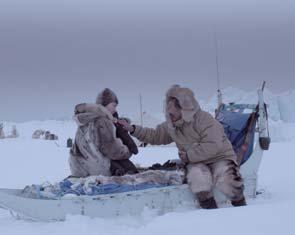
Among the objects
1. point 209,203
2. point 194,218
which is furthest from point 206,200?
point 194,218

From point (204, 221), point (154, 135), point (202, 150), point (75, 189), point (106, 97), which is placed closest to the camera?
point (204, 221)

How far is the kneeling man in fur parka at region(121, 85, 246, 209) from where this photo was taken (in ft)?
16.3

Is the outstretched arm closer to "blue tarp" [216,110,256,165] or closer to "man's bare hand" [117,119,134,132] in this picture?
"man's bare hand" [117,119,134,132]

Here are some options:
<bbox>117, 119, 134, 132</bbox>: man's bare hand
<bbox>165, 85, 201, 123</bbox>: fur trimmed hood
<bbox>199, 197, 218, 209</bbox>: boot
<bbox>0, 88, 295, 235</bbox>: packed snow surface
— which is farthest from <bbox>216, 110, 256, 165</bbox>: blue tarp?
<bbox>117, 119, 134, 132</bbox>: man's bare hand

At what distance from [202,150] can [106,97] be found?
1.20 meters

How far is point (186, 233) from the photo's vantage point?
3.53 metres

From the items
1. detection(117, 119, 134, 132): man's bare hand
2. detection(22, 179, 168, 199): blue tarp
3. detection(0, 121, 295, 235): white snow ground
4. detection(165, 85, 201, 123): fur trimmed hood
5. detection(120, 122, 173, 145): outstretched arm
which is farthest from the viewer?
detection(120, 122, 173, 145): outstretched arm

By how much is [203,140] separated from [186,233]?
1.70 m

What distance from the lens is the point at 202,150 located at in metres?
5.05

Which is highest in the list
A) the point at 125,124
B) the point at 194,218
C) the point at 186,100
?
the point at 186,100

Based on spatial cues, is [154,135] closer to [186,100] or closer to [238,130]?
[186,100]

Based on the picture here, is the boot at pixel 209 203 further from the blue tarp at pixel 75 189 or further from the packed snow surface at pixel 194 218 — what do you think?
the blue tarp at pixel 75 189

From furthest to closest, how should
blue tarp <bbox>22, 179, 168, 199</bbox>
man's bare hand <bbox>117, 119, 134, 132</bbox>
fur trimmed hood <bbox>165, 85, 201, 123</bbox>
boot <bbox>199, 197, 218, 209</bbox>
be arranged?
man's bare hand <bbox>117, 119, 134, 132</bbox> < fur trimmed hood <bbox>165, 85, 201, 123</bbox> < boot <bbox>199, 197, 218, 209</bbox> < blue tarp <bbox>22, 179, 168, 199</bbox>

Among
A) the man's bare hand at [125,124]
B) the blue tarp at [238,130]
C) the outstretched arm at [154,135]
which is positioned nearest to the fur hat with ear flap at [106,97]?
the man's bare hand at [125,124]
